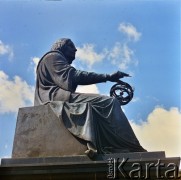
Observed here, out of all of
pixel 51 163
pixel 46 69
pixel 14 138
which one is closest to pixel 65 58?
pixel 46 69

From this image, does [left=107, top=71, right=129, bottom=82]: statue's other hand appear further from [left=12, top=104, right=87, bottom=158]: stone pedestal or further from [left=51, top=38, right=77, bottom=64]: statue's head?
[left=12, top=104, right=87, bottom=158]: stone pedestal

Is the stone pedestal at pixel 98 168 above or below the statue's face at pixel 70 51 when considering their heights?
below

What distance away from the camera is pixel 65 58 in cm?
1088

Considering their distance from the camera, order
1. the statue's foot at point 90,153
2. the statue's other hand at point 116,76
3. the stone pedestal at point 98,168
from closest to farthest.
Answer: the stone pedestal at point 98,168
the statue's foot at point 90,153
the statue's other hand at point 116,76

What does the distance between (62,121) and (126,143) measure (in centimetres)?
157

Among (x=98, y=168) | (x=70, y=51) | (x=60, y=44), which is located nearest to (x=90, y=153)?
Result: (x=98, y=168)

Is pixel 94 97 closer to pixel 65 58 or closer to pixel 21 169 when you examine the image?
pixel 65 58

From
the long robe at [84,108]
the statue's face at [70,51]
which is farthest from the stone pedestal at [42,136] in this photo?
the statue's face at [70,51]

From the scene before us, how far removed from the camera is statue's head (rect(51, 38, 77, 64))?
10984mm

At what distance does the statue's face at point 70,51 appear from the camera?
1102cm

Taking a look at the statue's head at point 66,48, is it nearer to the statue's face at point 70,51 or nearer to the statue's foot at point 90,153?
the statue's face at point 70,51

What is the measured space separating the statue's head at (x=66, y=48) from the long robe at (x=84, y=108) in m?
0.40

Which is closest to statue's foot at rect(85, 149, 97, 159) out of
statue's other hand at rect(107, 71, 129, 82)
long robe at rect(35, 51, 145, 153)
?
long robe at rect(35, 51, 145, 153)

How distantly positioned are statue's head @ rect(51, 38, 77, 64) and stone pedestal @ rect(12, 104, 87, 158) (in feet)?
6.42
